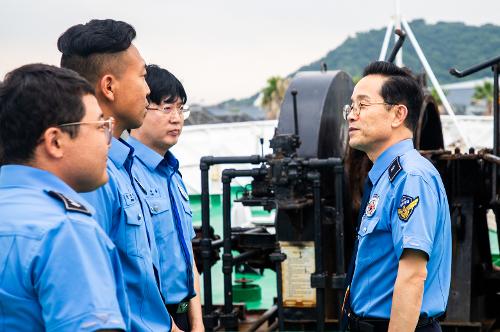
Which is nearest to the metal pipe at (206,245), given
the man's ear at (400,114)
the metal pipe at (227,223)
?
the metal pipe at (227,223)

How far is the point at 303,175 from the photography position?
5.32m

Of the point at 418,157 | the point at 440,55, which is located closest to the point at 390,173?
the point at 418,157

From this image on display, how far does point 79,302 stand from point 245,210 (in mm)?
9751

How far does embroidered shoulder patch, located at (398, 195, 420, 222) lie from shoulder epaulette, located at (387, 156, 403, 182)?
0.10 metres

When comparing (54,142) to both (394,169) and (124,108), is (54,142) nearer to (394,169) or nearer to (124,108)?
(124,108)

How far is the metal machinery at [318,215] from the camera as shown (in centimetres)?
534

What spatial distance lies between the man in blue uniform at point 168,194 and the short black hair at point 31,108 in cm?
127

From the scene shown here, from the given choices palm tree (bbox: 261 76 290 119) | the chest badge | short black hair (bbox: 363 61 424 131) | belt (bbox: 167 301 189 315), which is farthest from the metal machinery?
palm tree (bbox: 261 76 290 119)

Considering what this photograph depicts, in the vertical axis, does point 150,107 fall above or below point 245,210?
above

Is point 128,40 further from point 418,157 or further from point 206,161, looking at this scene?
point 206,161

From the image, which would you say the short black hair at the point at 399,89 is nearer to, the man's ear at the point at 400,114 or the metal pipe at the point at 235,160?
the man's ear at the point at 400,114

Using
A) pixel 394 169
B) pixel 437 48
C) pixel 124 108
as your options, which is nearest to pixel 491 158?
pixel 394 169

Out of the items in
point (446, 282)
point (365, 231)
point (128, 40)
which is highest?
point (128, 40)

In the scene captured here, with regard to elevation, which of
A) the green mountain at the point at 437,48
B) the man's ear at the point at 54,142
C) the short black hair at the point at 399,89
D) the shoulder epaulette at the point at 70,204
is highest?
the green mountain at the point at 437,48
